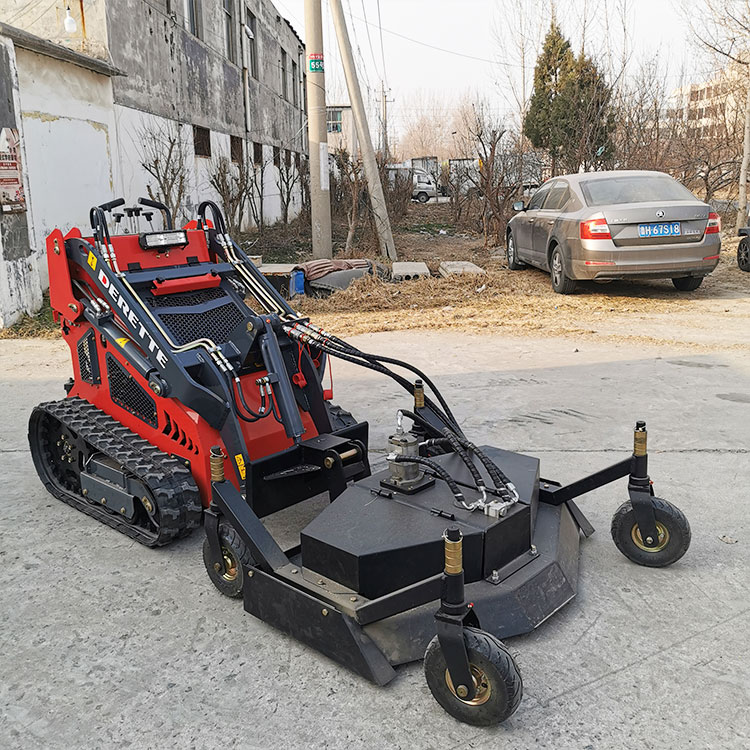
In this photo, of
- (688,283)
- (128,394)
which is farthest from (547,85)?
(128,394)

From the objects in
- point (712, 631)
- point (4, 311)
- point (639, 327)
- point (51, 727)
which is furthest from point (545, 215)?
point (51, 727)

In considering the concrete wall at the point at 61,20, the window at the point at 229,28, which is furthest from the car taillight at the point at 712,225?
the window at the point at 229,28

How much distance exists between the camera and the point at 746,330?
8.46 meters

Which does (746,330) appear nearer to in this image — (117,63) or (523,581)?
(523,581)

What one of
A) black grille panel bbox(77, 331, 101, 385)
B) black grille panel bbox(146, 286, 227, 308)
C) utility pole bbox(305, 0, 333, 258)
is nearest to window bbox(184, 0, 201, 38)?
utility pole bbox(305, 0, 333, 258)

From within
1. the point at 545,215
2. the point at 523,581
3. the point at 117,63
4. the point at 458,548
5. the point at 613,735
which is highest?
the point at 117,63

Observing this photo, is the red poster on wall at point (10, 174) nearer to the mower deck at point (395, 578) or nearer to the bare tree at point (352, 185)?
the bare tree at point (352, 185)

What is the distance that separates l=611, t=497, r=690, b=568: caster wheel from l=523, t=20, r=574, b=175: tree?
26896 millimetres

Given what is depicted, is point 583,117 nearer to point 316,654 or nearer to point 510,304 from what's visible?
point 510,304

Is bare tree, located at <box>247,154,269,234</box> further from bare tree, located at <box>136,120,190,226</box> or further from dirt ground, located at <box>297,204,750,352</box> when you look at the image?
dirt ground, located at <box>297,204,750,352</box>

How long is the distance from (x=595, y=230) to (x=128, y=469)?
728 centimetres

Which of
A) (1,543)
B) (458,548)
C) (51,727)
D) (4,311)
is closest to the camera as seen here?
(458,548)

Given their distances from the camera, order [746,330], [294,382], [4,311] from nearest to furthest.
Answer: [294,382], [746,330], [4,311]

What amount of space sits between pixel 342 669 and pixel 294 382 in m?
1.88
